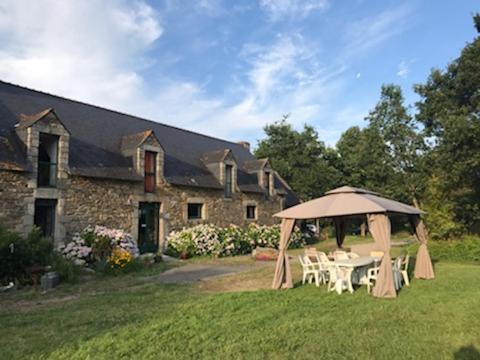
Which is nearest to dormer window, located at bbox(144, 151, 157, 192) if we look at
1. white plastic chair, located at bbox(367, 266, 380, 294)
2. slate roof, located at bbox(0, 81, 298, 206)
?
slate roof, located at bbox(0, 81, 298, 206)

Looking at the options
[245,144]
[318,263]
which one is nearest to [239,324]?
[318,263]

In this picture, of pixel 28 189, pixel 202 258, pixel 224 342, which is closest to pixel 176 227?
pixel 202 258

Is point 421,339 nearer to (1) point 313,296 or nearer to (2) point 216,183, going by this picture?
(1) point 313,296

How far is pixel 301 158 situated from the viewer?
32344 millimetres

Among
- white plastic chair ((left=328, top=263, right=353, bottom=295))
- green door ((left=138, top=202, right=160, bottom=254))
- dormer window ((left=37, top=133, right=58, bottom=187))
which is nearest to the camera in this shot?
white plastic chair ((left=328, top=263, right=353, bottom=295))

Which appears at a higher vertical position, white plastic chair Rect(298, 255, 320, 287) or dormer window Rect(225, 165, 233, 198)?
dormer window Rect(225, 165, 233, 198)

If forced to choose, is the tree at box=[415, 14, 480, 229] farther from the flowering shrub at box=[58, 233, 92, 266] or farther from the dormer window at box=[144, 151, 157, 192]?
the flowering shrub at box=[58, 233, 92, 266]

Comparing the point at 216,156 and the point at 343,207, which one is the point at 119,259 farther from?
the point at 216,156

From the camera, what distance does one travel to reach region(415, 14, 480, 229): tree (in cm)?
1588

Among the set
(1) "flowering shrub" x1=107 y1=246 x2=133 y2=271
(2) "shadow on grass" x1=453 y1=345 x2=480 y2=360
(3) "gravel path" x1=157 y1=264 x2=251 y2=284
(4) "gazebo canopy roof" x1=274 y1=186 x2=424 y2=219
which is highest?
(4) "gazebo canopy roof" x1=274 y1=186 x2=424 y2=219

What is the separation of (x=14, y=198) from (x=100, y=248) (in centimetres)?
297

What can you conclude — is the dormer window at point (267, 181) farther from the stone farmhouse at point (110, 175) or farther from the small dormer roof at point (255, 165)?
Answer: the small dormer roof at point (255, 165)

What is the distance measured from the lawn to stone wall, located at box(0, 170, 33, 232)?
3906 mm

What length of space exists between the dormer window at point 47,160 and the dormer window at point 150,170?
12.9 ft
